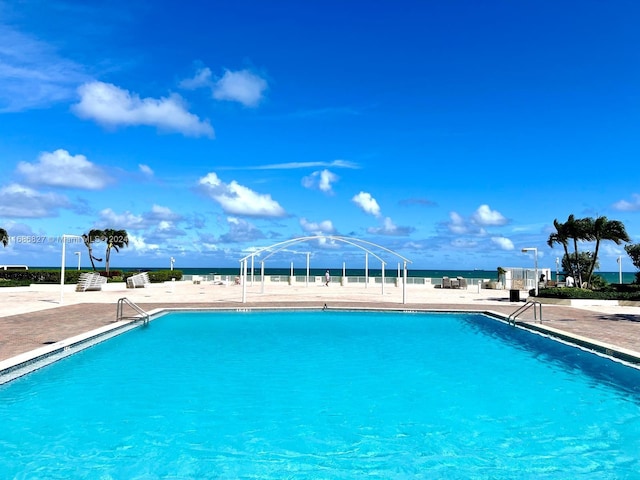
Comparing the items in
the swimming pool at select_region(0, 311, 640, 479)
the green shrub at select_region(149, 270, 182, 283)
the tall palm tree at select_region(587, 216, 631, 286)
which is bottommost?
the swimming pool at select_region(0, 311, 640, 479)

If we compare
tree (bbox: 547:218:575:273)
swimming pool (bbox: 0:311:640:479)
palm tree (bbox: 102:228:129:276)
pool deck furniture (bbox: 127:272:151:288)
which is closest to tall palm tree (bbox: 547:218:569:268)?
tree (bbox: 547:218:575:273)

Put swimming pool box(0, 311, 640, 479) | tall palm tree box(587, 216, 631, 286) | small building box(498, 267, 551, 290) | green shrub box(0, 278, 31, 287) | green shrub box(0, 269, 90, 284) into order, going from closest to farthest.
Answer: swimming pool box(0, 311, 640, 479)
tall palm tree box(587, 216, 631, 286)
green shrub box(0, 278, 31, 287)
green shrub box(0, 269, 90, 284)
small building box(498, 267, 551, 290)

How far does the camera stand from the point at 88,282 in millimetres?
27531

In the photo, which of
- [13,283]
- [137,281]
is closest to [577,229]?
[137,281]

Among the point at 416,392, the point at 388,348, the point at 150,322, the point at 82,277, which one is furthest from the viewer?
the point at 82,277

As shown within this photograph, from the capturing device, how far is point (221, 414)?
713 centimetres

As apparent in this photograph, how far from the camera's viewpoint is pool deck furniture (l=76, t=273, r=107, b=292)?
27.4m

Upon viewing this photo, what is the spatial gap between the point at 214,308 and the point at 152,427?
12465 mm

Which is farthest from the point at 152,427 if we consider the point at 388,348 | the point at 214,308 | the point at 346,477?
the point at 214,308

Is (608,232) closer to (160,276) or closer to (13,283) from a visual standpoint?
(160,276)

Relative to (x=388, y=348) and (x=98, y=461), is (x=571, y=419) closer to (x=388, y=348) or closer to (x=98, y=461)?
(x=388, y=348)

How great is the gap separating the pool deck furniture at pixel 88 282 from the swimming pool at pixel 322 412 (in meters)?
17.0

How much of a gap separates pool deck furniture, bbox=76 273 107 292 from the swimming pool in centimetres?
1705

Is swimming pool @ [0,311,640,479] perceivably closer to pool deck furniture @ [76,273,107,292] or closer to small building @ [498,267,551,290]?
pool deck furniture @ [76,273,107,292]
